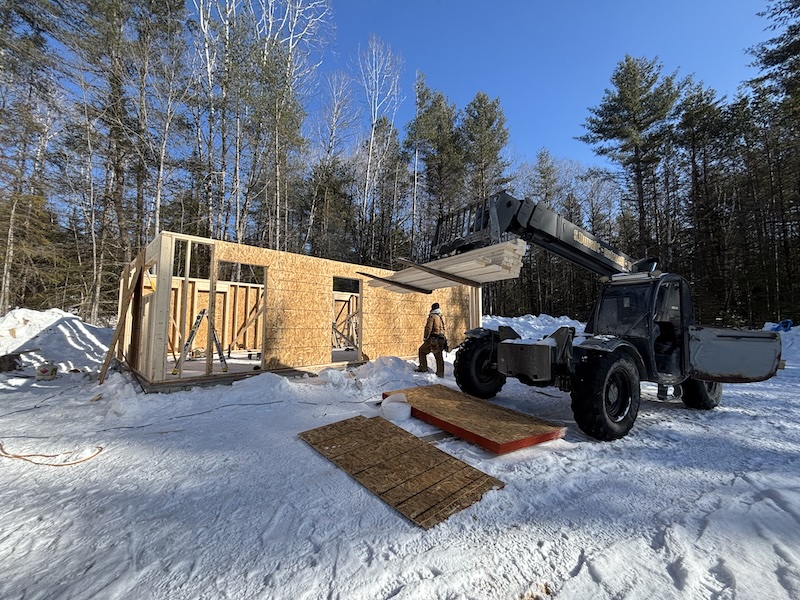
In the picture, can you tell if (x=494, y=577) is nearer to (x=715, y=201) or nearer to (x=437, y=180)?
(x=437, y=180)

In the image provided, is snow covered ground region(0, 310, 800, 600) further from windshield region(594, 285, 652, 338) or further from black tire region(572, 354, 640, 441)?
windshield region(594, 285, 652, 338)

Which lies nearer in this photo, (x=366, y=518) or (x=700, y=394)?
(x=366, y=518)

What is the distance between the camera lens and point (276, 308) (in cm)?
769

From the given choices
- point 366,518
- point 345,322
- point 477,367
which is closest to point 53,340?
point 345,322

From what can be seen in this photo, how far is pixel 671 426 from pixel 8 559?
21.4 ft

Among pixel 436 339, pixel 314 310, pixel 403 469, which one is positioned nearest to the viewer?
pixel 403 469

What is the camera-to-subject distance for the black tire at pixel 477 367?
5.64 meters

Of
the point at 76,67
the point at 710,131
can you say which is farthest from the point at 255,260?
the point at 710,131

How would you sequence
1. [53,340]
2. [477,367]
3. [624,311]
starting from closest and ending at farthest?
[624,311], [477,367], [53,340]

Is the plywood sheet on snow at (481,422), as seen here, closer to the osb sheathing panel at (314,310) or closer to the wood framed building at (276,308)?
the wood framed building at (276,308)

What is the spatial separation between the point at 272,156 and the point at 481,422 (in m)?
14.8

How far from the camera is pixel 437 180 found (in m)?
21.6

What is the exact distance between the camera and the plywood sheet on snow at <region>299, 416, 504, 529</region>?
8.49ft

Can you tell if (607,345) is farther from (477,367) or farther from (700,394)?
(700,394)
